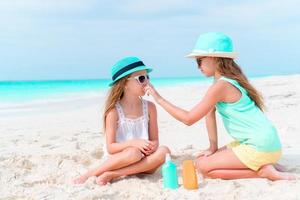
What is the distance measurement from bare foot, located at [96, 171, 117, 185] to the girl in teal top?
765 mm

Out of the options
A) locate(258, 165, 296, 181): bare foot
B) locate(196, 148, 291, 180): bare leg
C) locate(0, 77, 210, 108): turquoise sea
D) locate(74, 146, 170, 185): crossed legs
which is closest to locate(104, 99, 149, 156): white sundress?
locate(74, 146, 170, 185): crossed legs

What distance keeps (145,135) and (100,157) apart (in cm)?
105

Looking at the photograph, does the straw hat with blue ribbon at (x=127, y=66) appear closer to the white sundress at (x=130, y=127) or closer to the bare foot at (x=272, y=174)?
the white sundress at (x=130, y=127)

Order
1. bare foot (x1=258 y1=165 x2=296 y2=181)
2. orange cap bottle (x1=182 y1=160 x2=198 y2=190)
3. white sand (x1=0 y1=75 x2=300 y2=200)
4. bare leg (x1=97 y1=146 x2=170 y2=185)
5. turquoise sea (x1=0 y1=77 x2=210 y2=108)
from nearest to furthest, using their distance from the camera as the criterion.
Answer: white sand (x1=0 y1=75 x2=300 y2=200), orange cap bottle (x1=182 y1=160 x2=198 y2=190), bare foot (x1=258 y1=165 x2=296 y2=181), bare leg (x1=97 y1=146 x2=170 y2=185), turquoise sea (x1=0 y1=77 x2=210 y2=108)

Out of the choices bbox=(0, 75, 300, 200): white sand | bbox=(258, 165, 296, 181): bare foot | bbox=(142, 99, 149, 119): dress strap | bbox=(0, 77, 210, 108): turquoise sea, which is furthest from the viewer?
bbox=(0, 77, 210, 108): turquoise sea

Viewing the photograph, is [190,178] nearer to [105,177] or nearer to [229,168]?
[229,168]

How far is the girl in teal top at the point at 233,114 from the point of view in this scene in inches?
159

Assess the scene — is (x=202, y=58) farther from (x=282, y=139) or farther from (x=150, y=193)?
(x=282, y=139)

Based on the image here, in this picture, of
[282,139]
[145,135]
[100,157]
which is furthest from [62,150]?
[282,139]

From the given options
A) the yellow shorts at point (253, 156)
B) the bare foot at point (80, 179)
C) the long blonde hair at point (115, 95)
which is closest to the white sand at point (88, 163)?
the bare foot at point (80, 179)

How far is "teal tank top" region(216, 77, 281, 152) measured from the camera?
4027mm

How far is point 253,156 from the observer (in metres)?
4.05

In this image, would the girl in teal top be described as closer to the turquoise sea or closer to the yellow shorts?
the yellow shorts

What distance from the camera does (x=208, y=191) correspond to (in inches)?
147
